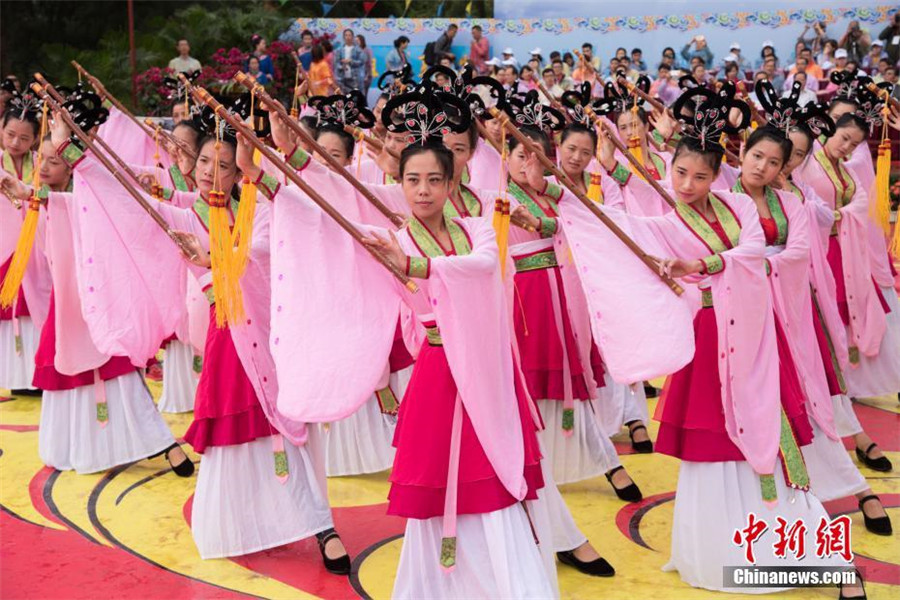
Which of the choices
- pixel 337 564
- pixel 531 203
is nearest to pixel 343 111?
pixel 531 203

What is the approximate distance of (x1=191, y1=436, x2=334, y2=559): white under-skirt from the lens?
410 centimetres

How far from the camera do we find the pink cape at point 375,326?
130 inches

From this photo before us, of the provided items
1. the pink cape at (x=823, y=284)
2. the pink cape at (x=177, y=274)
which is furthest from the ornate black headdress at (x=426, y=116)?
the pink cape at (x=823, y=284)

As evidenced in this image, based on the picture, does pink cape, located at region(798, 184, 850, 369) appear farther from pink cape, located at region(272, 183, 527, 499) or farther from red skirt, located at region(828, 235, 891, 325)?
pink cape, located at region(272, 183, 527, 499)

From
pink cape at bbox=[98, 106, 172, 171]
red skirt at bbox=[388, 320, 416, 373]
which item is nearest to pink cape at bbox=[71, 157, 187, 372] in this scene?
red skirt at bbox=[388, 320, 416, 373]

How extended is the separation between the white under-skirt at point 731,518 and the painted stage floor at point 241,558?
0.10 meters

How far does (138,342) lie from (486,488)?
6.87 ft

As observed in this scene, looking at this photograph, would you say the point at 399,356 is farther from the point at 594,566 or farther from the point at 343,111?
the point at 594,566

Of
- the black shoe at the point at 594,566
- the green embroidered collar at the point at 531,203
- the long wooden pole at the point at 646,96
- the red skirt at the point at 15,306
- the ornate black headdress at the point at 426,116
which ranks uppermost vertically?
the long wooden pole at the point at 646,96

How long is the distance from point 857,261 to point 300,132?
3.37m

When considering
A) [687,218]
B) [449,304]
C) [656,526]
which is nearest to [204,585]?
[449,304]

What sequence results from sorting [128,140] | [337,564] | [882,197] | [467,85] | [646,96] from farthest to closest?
[128,140] < [882,197] < [646,96] < [467,85] < [337,564]

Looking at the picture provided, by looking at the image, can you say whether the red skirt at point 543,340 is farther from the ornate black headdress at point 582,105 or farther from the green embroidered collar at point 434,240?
the green embroidered collar at point 434,240

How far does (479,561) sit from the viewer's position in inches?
131
